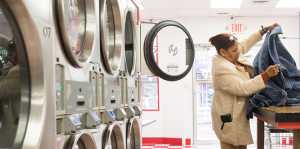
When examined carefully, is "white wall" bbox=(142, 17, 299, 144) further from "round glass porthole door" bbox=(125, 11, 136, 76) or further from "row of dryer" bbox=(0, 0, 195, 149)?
"row of dryer" bbox=(0, 0, 195, 149)

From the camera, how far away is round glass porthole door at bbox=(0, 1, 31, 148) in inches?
31.6

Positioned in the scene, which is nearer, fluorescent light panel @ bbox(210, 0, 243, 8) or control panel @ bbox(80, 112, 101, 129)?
control panel @ bbox(80, 112, 101, 129)

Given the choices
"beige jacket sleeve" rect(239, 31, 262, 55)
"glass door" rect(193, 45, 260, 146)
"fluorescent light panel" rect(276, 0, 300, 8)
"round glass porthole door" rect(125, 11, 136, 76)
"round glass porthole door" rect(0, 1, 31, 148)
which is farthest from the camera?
"glass door" rect(193, 45, 260, 146)

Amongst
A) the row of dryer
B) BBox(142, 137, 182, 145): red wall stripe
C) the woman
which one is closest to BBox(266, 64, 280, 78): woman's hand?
the woman

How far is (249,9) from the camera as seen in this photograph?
4871mm

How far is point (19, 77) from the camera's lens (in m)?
0.88

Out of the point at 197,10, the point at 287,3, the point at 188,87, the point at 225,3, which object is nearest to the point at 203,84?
the point at 188,87

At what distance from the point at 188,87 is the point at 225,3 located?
68.8 inches

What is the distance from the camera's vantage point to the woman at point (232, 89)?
2.10 metres

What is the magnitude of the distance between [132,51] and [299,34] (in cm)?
427

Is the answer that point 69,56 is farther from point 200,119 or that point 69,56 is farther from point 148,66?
point 200,119

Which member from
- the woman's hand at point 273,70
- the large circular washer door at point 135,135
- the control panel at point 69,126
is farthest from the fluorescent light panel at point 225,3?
the control panel at point 69,126

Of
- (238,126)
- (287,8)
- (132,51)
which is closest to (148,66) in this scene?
(132,51)

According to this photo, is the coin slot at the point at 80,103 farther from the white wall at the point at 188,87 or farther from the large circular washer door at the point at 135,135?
the white wall at the point at 188,87
